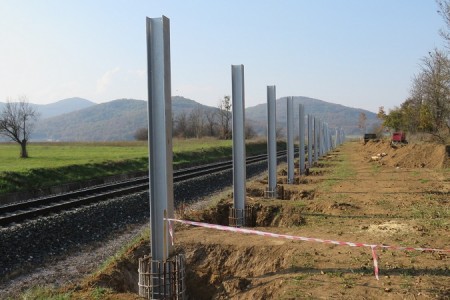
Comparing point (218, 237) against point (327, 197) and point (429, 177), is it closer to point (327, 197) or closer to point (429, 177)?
point (327, 197)

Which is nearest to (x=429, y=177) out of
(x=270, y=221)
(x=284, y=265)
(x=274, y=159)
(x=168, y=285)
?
(x=274, y=159)

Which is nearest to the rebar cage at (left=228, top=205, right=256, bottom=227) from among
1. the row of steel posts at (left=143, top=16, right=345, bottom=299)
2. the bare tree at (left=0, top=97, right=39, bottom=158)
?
the row of steel posts at (left=143, top=16, right=345, bottom=299)

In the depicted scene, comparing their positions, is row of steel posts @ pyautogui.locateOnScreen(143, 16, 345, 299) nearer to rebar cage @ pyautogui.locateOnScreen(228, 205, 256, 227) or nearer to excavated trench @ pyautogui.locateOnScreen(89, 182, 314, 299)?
excavated trench @ pyautogui.locateOnScreen(89, 182, 314, 299)

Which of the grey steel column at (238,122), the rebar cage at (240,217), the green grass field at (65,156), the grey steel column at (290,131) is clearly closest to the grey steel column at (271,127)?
the rebar cage at (240,217)

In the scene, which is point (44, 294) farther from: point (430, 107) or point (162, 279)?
point (430, 107)

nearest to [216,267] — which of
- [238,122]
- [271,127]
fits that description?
[238,122]

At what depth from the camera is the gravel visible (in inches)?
320

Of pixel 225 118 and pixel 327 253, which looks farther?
pixel 225 118

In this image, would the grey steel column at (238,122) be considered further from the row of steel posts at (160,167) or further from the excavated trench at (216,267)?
the row of steel posts at (160,167)

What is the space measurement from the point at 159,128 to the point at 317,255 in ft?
11.2

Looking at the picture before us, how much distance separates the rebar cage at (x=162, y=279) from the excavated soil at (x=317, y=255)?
13.3 inches

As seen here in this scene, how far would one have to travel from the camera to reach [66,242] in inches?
411

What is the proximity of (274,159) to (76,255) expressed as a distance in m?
7.30

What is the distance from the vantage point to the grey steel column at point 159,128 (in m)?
6.61
